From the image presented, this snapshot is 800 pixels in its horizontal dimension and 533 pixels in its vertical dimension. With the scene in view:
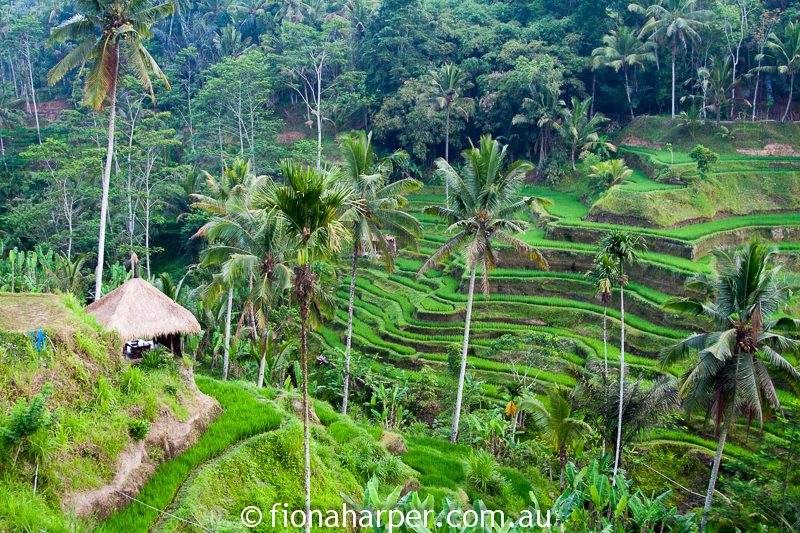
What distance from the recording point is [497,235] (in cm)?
1844

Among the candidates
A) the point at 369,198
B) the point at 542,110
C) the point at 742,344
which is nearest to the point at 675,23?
the point at 542,110

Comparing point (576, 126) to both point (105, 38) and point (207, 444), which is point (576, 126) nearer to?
point (105, 38)

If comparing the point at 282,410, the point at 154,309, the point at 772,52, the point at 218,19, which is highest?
the point at 218,19

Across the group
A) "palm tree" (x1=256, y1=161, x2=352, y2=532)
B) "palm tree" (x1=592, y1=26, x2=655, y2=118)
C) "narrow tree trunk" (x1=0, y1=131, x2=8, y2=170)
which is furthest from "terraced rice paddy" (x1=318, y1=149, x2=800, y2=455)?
"narrow tree trunk" (x1=0, y1=131, x2=8, y2=170)

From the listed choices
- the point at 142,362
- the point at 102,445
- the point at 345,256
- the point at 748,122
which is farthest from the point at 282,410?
the point at 748,122

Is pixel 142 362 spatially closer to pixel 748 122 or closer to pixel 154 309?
pixel 154 309

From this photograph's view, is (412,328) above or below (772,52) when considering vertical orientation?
below

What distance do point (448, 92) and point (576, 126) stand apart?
29.4ft

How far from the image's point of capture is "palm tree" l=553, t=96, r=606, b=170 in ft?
127

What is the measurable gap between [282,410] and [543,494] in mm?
8243

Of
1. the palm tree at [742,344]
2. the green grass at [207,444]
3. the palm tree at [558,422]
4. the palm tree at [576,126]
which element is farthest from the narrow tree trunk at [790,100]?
the green grass at [207,444]

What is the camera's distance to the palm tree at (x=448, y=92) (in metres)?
40.4

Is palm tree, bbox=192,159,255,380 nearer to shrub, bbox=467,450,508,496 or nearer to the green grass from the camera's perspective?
the green grass

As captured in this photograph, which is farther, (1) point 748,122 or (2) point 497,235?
(1) point 748,122
